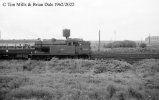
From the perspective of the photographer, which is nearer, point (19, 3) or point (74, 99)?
point (74, 99)

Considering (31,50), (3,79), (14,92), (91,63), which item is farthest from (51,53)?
(14,92)

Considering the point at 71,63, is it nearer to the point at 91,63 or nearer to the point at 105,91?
the point at 91,63

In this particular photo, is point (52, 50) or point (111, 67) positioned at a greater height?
point (52, 50)

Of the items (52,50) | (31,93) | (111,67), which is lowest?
(31,93)

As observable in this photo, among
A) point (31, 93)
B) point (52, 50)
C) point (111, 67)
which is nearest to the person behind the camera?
point (31, 93)

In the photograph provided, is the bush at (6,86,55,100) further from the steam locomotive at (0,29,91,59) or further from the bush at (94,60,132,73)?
the steam locomotive at (0,29,91,59)

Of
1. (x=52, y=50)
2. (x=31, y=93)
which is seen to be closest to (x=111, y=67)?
(x=52, y=50)

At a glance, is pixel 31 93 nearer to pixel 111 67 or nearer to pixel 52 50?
pixel 111 67

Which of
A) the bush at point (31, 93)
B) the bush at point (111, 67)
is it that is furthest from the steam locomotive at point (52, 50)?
the bush at point (31, 93)

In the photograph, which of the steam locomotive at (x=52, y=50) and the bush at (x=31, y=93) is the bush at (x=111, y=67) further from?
the bush at (x=31, y=93)

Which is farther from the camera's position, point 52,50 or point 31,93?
point 52,50

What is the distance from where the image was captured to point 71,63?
21.9 metres

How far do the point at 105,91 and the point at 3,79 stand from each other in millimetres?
7700

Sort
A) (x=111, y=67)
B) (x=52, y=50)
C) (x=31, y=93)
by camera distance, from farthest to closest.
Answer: (x=52, y=50)
(x=111, y=67)
(x=31, y=93)
